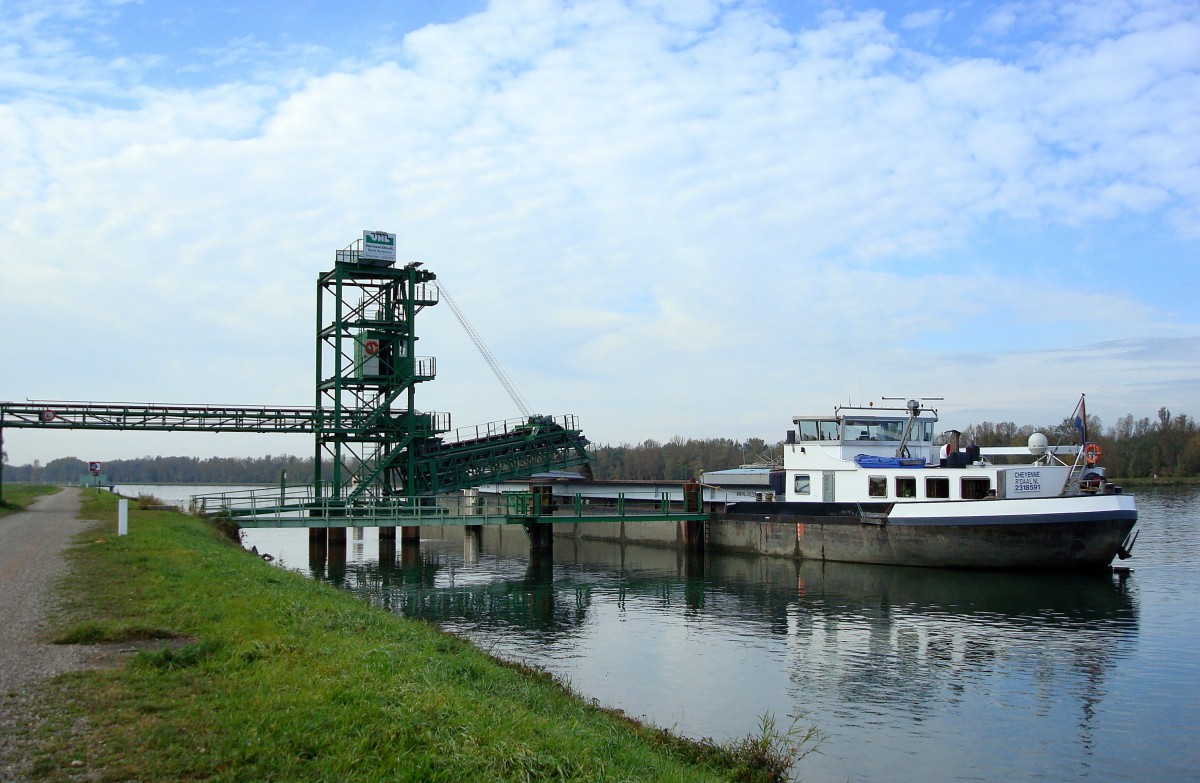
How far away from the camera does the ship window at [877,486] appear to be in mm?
36062

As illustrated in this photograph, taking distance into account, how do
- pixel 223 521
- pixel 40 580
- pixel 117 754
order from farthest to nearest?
pixel 223 521
pixel 40 580
pixel 117 754

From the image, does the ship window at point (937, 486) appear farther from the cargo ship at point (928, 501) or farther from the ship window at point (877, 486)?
the ship window at point (877, 486)

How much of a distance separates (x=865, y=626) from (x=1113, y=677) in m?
6.60

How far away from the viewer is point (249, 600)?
14.5 m

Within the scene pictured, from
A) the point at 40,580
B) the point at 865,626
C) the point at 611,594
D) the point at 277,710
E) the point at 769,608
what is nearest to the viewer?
the point at 277,710

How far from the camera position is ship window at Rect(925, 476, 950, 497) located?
3412 cm

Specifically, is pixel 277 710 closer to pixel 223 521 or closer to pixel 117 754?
pixel 117 754

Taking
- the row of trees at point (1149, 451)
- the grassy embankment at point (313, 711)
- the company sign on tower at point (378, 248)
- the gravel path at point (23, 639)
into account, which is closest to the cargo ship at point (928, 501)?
the company sign on tower at point (378, 248)

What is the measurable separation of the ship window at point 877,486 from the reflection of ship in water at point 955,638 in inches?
158

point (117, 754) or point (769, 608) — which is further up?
point (117, 754)

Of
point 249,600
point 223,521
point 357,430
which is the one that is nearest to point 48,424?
point 223,521

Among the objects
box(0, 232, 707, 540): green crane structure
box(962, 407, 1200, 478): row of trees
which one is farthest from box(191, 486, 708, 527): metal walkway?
box(962, 407, 1200, 478): row of trees

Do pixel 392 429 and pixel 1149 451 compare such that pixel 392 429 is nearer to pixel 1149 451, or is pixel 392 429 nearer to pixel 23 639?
pixel 23 639

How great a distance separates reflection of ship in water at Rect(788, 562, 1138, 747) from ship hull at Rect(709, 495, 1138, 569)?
65cm
